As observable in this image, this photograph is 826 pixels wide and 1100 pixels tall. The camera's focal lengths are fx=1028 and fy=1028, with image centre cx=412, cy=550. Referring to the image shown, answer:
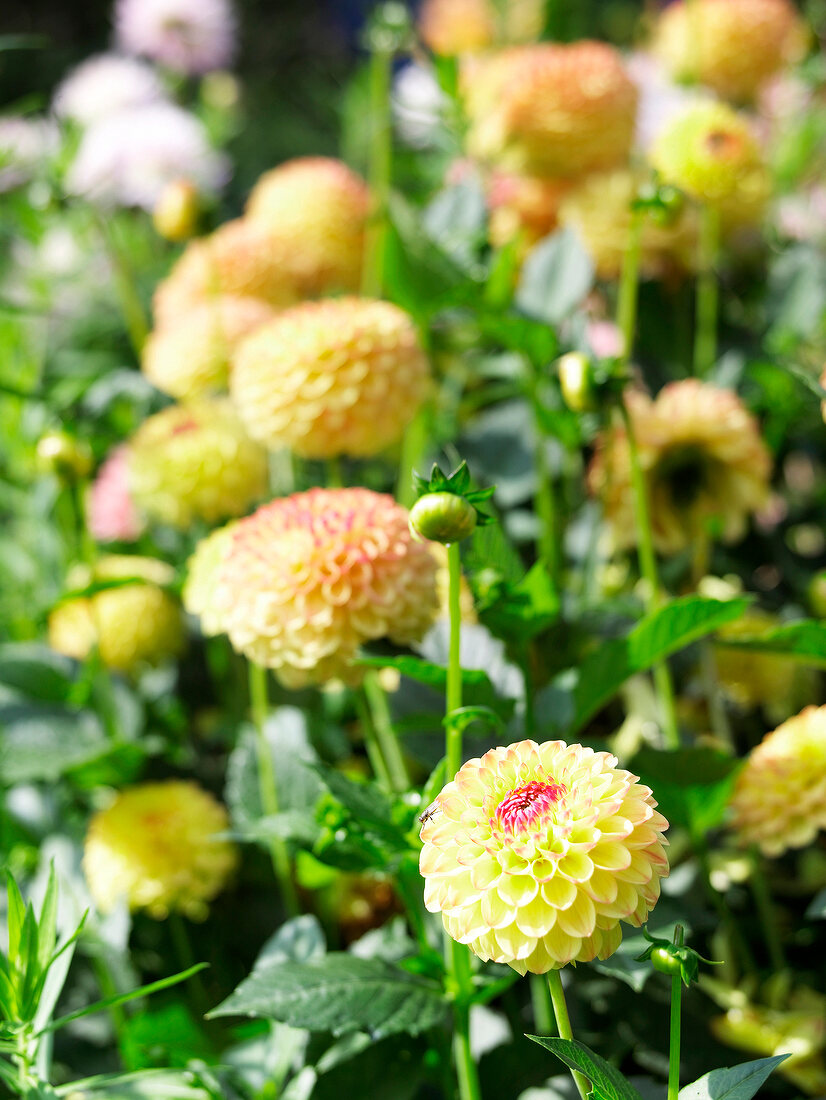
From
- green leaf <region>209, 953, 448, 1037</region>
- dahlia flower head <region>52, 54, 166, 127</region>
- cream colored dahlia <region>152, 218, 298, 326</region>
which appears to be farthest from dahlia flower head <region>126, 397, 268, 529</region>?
dahlia flower head <region>52, 54, 166, 127</region>

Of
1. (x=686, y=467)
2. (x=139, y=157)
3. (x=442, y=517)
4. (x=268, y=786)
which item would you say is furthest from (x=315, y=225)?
(x=442, y=517)

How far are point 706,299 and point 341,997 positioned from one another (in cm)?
66

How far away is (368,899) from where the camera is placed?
725 millimetres

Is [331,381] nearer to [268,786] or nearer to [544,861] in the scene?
[268,786]

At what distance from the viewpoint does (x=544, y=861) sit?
12.9 inches

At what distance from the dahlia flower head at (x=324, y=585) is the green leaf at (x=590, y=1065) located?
206mm

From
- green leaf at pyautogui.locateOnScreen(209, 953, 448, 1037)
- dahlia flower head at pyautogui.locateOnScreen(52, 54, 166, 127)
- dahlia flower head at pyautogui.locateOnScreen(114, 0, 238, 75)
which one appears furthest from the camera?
dahlia flower head at pyautogui.locateOnScreen(114, 0, 238, 75)

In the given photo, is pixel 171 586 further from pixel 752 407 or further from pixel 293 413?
pixel 752 407

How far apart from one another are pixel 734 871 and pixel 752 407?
0.36 meters

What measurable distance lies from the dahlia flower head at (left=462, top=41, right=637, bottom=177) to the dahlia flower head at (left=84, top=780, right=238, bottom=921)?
0.60 m

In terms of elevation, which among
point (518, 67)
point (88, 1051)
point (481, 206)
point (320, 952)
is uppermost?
point (518, 67)

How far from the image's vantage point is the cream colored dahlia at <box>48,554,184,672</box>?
2.66 ft

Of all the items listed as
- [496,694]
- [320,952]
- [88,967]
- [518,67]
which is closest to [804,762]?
[496,694]

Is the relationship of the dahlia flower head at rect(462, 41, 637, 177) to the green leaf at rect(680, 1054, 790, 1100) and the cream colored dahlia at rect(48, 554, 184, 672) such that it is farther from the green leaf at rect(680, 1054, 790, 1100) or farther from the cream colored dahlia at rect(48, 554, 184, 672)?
the green leaf at rect(680, 1054, 790, 1100)
